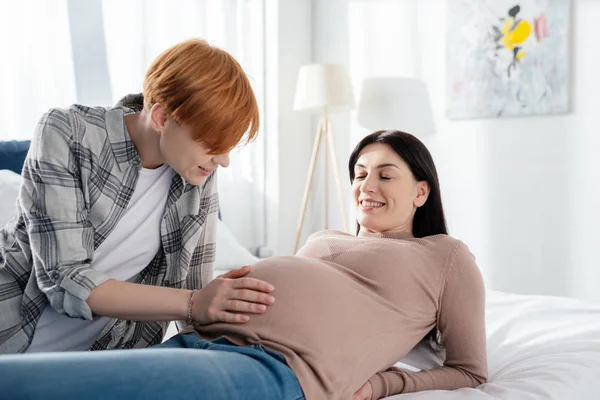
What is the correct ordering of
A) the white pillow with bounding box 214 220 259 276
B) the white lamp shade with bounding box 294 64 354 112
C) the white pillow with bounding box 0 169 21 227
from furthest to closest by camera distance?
the white lamp shade with bounding box 294 64 354 112 < the white pillow with bounding box 214 220 259 276 < the white pillow with bounding box 0 169 21 227

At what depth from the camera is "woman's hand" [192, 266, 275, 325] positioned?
1.23 metres

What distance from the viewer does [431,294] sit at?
1.34 meters

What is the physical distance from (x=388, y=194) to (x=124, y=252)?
0.60m

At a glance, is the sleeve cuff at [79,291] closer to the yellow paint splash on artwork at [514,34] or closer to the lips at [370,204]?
the lips at [370,204]

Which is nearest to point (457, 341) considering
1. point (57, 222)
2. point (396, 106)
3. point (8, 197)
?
point (57, 222)

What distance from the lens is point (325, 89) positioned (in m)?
3.77

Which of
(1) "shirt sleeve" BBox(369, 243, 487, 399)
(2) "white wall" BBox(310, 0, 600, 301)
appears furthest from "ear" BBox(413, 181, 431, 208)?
(2) "white wall" BBox(310, 0, 600, 301)

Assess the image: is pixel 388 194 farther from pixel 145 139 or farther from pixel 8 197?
pixel 8 197

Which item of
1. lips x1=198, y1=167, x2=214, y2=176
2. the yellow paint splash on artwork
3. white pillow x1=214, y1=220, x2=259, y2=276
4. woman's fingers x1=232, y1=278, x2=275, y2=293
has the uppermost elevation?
the yellow paint splash on artwork

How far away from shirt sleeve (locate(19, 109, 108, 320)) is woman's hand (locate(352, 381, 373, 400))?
0.51 meters

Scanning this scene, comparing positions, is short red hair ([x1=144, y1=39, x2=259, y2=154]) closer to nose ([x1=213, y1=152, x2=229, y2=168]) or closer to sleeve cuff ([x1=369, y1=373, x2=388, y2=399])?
nose ([x1=213, y1=152, x2=229, y2=168])

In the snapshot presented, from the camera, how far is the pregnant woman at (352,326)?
0.95m

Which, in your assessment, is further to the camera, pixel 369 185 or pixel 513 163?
pixel 513 163

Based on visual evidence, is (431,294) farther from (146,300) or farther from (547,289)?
(547,289)
